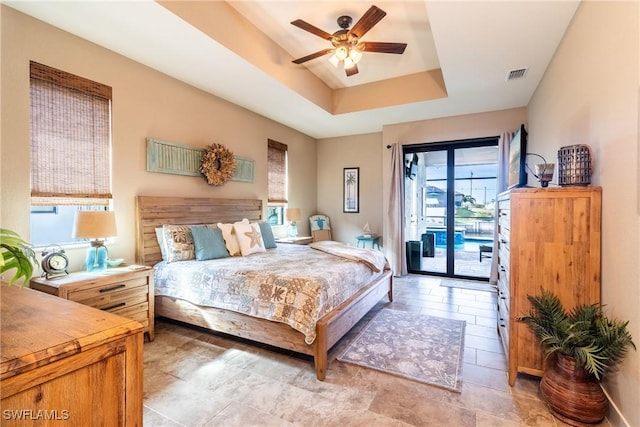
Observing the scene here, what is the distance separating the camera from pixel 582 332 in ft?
5.75

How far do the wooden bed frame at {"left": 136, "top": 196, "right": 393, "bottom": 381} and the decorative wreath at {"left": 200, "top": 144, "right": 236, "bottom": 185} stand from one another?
306 millimetres

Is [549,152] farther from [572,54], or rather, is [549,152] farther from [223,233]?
[223,233]

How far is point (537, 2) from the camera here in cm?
233

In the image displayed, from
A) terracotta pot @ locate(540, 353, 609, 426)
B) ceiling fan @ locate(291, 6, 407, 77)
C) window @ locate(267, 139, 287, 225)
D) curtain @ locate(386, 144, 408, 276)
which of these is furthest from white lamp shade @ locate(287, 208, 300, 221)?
terracotta pot @ locate(540, 353, 609, 426)

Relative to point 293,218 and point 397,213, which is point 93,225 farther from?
point 397,213

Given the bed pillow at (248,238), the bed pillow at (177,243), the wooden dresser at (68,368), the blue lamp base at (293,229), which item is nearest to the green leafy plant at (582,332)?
the wooden dresser at (68,368)

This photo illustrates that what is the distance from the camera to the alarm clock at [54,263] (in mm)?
2409

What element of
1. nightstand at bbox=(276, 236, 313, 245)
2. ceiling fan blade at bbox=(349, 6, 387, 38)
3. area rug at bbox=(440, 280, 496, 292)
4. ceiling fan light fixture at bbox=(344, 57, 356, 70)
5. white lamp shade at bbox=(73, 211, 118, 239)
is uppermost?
ceiling fan blade at bbox=(349, 6, 387, 38)

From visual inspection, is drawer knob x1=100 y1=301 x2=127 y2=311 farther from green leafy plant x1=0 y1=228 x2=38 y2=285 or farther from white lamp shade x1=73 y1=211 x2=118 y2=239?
green leafy plant x1=0 y1=228 x2=38 y2=285

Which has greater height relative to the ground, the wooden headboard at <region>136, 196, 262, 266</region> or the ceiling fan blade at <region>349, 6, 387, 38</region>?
the ceiling fan blade at <region>349, 6, 387, 38</region>

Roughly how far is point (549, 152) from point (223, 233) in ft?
12.3

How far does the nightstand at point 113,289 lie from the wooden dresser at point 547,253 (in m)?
3.05

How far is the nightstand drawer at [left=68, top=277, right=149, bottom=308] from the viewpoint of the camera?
231 cm

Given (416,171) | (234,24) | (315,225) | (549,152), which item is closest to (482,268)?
(416,171)
